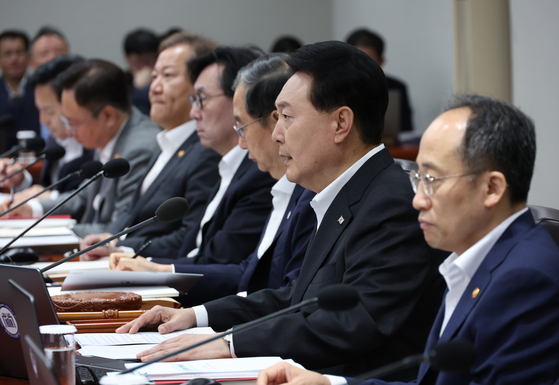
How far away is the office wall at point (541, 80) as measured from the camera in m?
3.08

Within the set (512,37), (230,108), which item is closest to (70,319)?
(230,108)

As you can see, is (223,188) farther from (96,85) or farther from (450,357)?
(450,357)

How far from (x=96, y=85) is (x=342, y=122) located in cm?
241

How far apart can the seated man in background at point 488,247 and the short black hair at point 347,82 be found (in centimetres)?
44

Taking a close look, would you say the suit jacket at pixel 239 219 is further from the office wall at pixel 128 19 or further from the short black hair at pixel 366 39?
the office wall at pixel 128 19

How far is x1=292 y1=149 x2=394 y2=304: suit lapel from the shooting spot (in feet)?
5.47

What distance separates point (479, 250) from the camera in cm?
125

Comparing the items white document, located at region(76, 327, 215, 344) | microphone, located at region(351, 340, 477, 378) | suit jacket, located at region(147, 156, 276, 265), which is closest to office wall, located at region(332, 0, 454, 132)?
suit jacket, located at region(147, 156, 276, 265)

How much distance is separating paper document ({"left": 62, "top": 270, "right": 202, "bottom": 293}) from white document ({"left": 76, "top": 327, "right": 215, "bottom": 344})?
31cm

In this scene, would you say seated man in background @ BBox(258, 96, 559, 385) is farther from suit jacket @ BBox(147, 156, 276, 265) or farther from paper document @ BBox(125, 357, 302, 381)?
suit jacket @ BBox(147, 156, 276, 265)

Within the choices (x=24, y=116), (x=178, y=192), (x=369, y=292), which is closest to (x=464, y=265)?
(x=369, y=292)

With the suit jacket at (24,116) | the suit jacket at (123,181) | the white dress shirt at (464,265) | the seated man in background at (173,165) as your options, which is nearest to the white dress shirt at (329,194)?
the white dress shirt at (464,265)

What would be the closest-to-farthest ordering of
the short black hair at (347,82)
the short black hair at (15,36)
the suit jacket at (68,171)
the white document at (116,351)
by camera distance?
the white document at (116,351) < the short black hair at (347,82) < the suit jacket at (68,171) < the short black hair at (15,36)

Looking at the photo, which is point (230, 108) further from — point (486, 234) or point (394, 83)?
point (394, 83)
